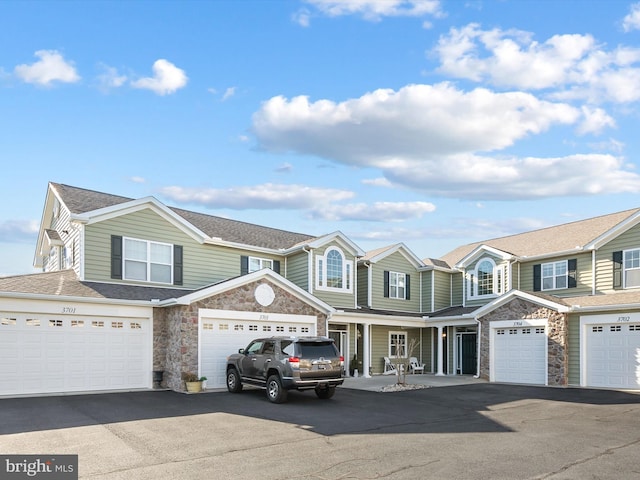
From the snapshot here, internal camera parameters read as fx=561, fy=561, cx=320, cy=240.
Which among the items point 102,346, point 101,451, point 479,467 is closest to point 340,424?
point 479,467

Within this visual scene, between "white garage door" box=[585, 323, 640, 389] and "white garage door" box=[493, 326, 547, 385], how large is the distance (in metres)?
1.65

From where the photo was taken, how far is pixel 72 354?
17500 millimetres

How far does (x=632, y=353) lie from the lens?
773 inches

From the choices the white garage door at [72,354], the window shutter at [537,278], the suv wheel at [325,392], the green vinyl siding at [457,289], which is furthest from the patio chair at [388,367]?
the white garage door at [72,354]

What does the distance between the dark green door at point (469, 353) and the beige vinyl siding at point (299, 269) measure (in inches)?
343

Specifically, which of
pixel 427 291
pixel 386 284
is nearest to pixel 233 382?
pixel 386 284

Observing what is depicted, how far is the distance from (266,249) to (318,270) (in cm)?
250

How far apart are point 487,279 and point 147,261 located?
16.2m

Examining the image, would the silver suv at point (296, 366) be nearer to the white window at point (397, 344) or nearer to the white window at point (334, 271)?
the white window at point (334, 271)

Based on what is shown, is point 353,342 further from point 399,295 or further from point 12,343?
point 12,343

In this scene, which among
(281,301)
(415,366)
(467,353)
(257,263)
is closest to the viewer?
(281,301)

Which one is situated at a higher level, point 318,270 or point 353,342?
point 318,270

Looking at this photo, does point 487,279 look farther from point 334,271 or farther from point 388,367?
point 334,271

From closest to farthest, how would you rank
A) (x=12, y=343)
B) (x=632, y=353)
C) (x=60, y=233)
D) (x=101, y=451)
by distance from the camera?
(x=101, y=451) < (x=12, y=343) < (x=632, y=353) < (x=60, y=233)
